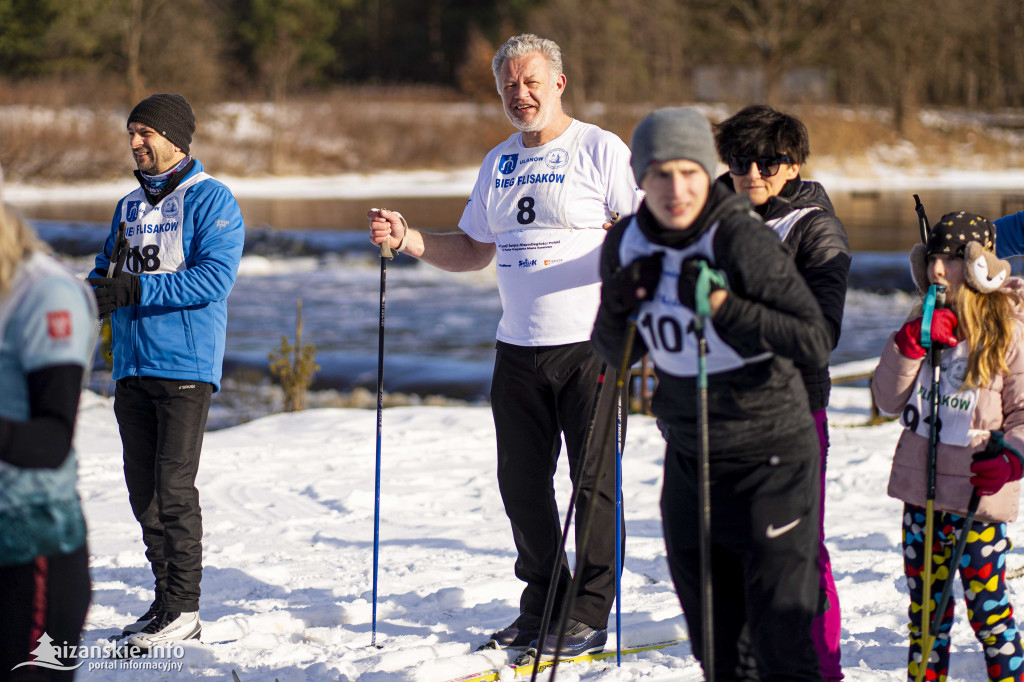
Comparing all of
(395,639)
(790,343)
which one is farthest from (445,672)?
(790,343)

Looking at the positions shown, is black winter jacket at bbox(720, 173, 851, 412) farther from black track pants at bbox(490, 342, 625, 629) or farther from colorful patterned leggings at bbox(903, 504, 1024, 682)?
black track pants at bbox(490, 342, 625, 629)

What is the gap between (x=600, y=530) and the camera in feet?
11.3

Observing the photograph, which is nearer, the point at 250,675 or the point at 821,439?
the point at 821,439

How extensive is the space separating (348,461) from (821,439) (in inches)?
152

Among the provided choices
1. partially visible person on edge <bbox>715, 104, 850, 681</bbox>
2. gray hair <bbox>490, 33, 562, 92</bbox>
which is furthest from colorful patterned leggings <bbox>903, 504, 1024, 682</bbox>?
gray hair <bbox>490, 33, 562, 92</bbox>

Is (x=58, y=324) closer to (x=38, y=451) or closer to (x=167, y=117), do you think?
(x=38, y=451)

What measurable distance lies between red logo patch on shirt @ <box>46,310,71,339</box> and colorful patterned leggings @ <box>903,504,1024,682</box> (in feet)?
7.23

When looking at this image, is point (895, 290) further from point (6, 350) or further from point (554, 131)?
point (6, 350)

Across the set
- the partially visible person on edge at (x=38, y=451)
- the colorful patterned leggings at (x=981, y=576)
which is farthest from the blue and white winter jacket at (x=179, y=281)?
the colorful patterned leggings at (x=981, y=576)

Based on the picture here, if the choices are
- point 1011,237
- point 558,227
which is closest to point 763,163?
point 558,227

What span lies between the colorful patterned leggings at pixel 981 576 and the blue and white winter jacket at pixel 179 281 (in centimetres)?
231

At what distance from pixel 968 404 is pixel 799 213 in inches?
26.7

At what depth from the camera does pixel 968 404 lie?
8.95 feet

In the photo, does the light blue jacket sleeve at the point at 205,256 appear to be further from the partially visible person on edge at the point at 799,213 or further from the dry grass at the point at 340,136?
the dry grass at the point at 340,136
